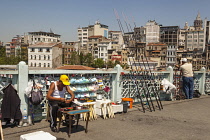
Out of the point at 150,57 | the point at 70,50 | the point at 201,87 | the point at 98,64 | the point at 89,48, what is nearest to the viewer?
the point at 201,87

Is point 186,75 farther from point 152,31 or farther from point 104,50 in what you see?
point 152,31

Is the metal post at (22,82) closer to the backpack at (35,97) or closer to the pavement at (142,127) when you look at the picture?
the backpack at (35,97)

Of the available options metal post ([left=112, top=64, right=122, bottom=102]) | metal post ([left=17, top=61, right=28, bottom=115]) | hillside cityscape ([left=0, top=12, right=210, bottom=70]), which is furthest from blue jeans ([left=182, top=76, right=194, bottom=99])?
hillside cityscape ([left=0, top=12, right=210, bottom=70])

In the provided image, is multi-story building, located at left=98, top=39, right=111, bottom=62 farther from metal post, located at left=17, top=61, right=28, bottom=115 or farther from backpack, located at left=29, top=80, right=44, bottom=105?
backpack, located at left=29, top=80, right=44, bottom=105

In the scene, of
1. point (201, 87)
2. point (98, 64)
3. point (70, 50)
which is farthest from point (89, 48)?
point (201, 87)

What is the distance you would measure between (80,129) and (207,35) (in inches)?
4420

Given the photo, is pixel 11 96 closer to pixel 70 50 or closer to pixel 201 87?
pixel 201 87

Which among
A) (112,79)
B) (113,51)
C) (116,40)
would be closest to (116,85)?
(112,79)

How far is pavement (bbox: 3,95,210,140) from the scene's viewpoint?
5016 mm

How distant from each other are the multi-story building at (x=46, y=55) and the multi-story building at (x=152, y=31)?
50831 mm

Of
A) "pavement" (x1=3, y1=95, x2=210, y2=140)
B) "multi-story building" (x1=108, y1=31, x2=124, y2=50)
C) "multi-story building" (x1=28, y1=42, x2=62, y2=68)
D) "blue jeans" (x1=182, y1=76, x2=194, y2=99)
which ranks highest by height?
"multi-story building" (x1=108, y1=31, x2=124, y2=50)

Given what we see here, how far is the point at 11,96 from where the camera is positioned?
206 inches

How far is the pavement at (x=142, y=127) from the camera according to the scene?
16.5ft

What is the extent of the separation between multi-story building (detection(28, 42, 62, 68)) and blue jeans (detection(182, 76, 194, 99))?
256ft
